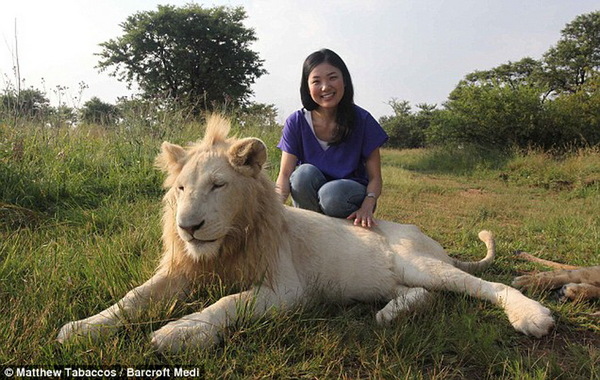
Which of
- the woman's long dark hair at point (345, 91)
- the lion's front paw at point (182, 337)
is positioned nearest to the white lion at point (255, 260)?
the lion's front paw at point (182, 337)

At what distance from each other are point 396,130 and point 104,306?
30945mm

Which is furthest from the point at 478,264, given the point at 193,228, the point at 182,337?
the point at 182,337

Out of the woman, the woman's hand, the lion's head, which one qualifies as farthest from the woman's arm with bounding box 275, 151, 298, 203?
the lion's head

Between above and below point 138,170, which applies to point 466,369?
below

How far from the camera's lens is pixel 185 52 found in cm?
2220

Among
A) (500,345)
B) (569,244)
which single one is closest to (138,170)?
(500,345)

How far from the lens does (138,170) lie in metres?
5.08

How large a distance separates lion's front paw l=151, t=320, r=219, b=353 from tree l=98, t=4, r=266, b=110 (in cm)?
2121

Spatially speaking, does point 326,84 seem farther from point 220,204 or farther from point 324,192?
point 220,204

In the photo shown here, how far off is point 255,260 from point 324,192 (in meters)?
1.20

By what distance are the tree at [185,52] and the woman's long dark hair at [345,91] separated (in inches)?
760

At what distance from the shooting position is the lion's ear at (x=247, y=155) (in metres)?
2.17

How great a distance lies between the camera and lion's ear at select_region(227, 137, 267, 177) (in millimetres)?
2174

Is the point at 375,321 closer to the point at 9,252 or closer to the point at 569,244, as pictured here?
the point at 9,252
